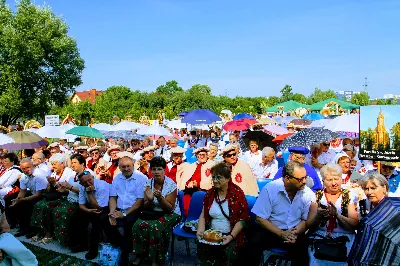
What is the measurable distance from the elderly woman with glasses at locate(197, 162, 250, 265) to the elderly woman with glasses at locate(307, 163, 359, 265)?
0.75 meters

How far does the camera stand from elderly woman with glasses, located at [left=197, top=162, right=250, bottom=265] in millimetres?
4207

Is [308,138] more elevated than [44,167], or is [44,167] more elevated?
[308,138]

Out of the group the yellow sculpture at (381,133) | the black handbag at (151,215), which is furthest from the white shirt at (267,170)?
the black handbag at (151,215)

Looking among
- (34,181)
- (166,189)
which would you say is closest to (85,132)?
(34,181)

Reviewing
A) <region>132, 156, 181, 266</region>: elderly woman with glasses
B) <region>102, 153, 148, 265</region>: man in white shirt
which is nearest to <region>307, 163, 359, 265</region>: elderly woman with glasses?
<region>132, 156, 181, 266</region>: elderly woman with glasses

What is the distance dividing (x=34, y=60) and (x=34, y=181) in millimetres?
19437

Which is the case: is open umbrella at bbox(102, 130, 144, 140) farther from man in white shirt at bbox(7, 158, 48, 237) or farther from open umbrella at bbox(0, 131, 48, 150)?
man in white shirt at bbox(7, 158, 48, 237)

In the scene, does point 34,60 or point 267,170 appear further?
point 34,60

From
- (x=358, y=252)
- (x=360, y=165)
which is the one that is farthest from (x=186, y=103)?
(x=358, y=252)

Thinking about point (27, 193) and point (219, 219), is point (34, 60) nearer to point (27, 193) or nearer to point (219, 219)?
point (27, 193)

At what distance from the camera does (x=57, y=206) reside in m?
5.98

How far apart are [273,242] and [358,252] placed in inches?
49.2

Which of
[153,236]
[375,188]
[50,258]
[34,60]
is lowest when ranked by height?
[50,258]

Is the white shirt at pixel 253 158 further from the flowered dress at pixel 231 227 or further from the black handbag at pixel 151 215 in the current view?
the flowered dress at pixel 231 227
